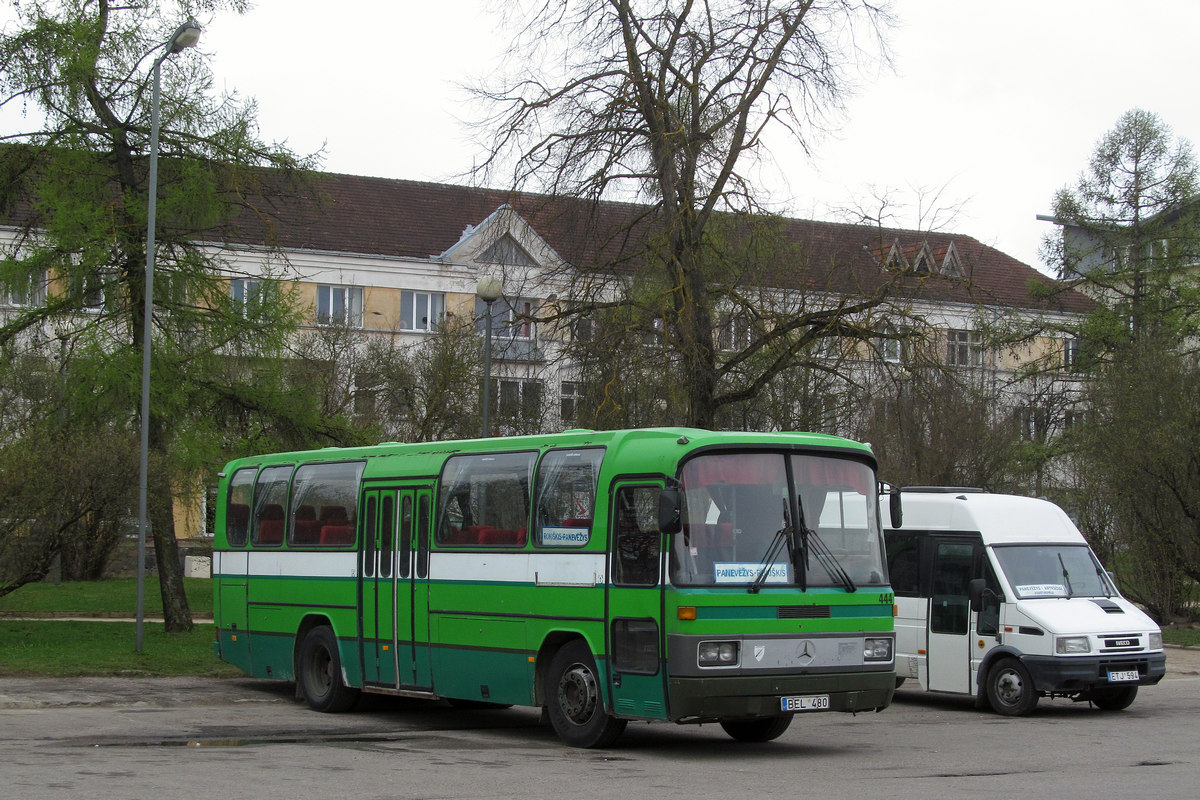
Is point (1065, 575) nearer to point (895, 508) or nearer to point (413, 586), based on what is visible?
point (895, 508)

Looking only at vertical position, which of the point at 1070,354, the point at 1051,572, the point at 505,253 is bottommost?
the point at 1051,572

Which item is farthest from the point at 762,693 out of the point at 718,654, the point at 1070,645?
the point at 1070,645

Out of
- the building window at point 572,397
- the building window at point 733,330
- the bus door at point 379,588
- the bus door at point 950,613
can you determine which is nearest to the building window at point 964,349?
the building window at point 733,330

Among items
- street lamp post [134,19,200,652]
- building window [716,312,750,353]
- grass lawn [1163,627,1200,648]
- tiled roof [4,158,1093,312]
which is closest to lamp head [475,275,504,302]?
tiled roof [4,158,1093,312]

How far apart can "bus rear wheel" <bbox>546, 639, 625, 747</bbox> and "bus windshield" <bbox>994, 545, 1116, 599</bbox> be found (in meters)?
6.55

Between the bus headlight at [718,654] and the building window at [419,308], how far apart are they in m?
46.0

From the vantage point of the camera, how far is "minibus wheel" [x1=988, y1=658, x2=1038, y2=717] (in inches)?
670

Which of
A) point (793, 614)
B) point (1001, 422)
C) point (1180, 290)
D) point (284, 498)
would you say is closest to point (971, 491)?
point (793, 614)

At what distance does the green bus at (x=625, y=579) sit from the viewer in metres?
12.5

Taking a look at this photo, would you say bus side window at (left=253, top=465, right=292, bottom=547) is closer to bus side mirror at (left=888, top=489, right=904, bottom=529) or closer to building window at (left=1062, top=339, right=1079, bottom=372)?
bus side mirror at (left=888, top=489, right=904, bottom=529)

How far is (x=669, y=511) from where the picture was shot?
39.3 feet

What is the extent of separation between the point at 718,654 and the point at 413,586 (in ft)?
14.5

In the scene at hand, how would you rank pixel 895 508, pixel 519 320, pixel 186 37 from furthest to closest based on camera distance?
1. pixel 519 320
2. pixel 186 37
3. pixel 895 508

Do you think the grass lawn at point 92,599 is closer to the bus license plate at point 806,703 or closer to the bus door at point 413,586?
the bus door at point 413,586
